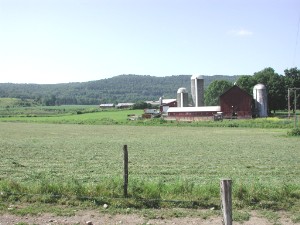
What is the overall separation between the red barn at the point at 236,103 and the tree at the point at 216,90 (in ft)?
145

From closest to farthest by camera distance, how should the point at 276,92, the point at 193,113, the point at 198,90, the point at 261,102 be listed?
the point at 193,113
the point at 261,102
the point at 276,92
the point at 198,90

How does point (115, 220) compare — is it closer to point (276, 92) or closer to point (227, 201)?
point (227, 201)

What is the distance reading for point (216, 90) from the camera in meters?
118

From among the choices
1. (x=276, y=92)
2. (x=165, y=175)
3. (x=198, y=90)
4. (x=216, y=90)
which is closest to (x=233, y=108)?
(x=198, y=90)

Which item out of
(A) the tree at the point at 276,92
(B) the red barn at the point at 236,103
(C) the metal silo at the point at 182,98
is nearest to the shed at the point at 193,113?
(B) the red barn at the point at 236,103

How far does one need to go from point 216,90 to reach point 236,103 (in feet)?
151

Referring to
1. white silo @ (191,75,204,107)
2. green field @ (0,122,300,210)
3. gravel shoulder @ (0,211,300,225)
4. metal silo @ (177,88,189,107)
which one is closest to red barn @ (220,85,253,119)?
white silo @ (191,75,204,107)

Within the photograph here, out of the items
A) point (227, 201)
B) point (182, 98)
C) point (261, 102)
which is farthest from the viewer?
point (182, 98)

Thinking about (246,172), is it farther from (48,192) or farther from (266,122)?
(266,122)

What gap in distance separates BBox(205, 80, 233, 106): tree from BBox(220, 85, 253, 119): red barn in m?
44.3

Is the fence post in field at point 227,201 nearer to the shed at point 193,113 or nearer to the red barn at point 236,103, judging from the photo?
the shed at point 193,113

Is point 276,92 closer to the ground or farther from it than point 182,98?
farther from it

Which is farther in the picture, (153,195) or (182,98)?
(182,98)

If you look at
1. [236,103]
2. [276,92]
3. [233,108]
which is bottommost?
[233,108]
